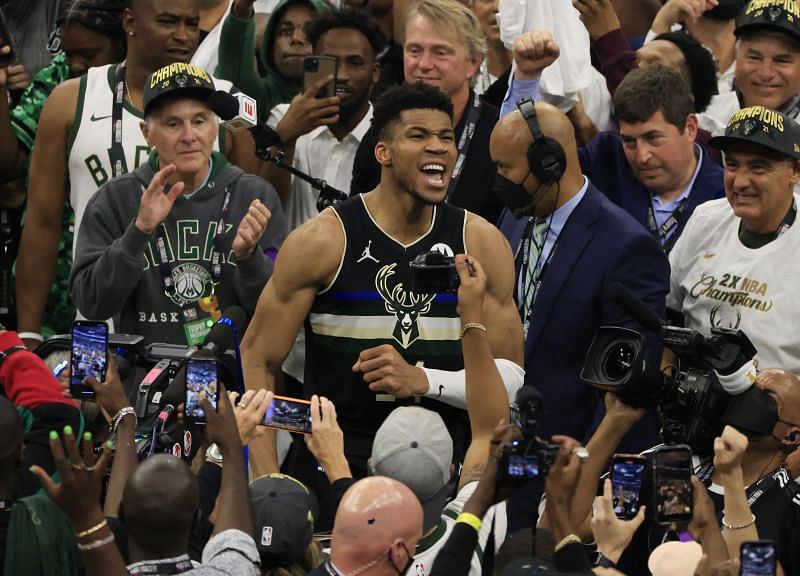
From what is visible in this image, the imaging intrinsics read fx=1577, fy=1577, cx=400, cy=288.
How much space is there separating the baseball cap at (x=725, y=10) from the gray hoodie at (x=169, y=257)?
304 cm

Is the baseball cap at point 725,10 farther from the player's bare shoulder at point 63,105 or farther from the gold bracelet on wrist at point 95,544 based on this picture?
the gold bracelet on wrist at point 95,544

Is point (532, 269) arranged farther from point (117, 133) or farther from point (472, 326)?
point (117, 133)

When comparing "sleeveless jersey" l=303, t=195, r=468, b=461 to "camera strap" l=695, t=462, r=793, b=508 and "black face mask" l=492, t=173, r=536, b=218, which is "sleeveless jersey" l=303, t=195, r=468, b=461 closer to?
"black face mask" l=492, t=173, r=536, b=218

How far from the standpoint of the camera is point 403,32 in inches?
336

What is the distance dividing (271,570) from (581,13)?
404 centimetres

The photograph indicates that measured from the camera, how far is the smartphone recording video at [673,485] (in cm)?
493

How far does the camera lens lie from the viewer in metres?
5.94

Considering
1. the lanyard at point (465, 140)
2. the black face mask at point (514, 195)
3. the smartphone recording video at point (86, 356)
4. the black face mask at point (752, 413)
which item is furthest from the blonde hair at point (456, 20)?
the smartphone recording video at point (86, 356)

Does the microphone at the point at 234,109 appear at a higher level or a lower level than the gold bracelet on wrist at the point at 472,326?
higher

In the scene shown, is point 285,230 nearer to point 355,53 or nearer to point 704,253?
point 355,53

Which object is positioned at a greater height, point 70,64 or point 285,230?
point 70,64

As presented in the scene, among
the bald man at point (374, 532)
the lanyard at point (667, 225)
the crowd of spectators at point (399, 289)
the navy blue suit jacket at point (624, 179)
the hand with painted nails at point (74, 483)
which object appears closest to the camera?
the hand with painted nails at point (74, 483)

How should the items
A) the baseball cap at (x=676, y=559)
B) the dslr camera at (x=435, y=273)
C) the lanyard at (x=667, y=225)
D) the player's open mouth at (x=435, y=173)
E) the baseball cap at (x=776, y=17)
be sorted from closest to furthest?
1. the baseball cap at (x=676, y=559)
2. the dslr camera at (x=435, y=273)
3. the player's open mouth at (x=435, y=173)
4. the lanyard at (x=667, y=225)
5. the baseball cap at (x=776, y=17)

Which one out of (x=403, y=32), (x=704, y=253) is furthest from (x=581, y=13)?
(x=704, y=253)
